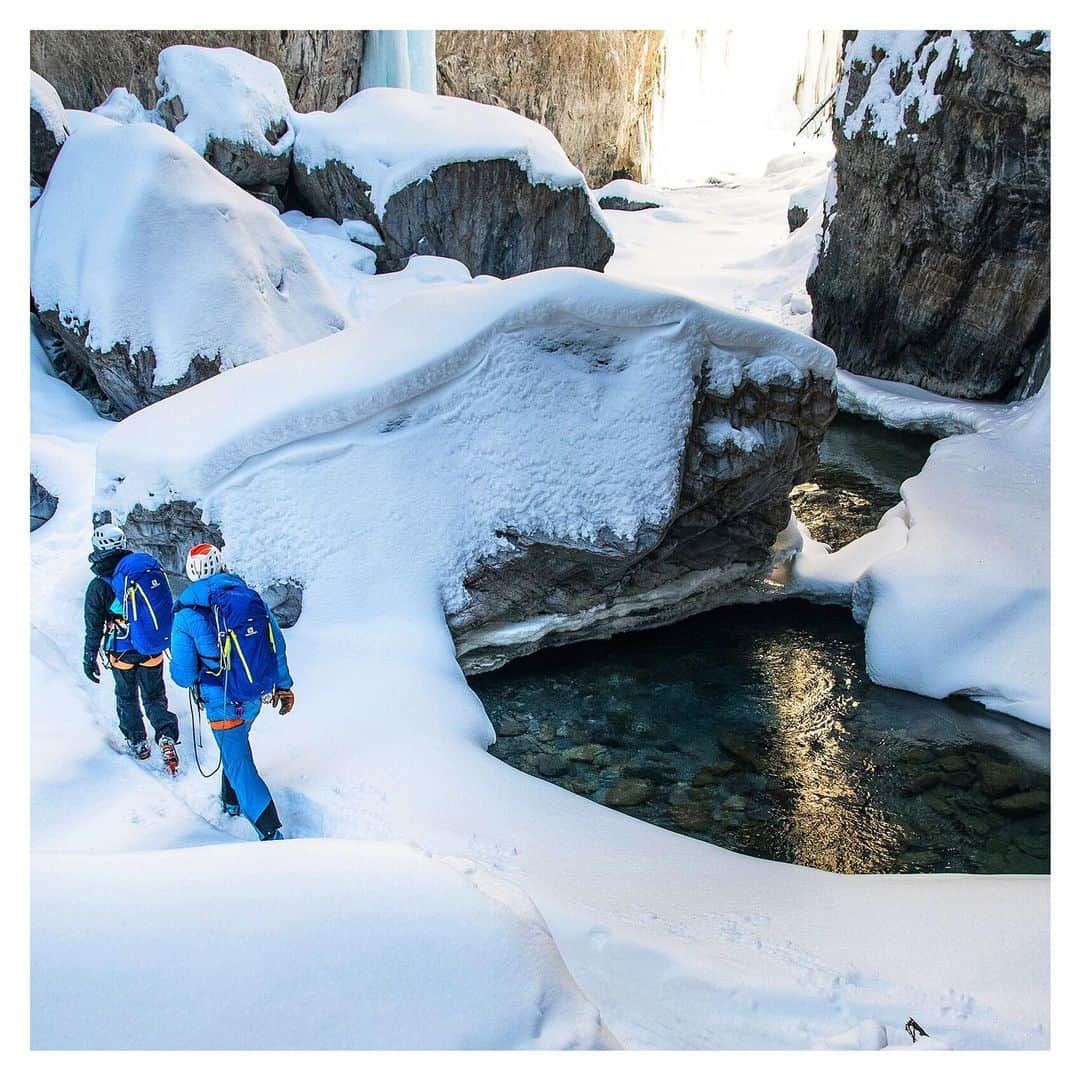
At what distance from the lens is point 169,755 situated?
3.94 m

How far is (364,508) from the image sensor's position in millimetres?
5117

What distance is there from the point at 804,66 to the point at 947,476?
18.0m

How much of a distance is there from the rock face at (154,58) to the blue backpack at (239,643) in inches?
445

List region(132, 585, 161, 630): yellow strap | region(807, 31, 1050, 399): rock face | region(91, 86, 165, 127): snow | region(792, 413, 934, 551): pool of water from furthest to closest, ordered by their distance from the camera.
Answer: region(91, 86, 165, 127): snow, region(807, 31, 1050, 399): rock face, region(792, 413, 934, 551): pool of water, region(132, 585, 161, 630): yellow strap

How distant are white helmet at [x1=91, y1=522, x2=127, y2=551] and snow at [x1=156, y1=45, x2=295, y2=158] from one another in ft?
32.1

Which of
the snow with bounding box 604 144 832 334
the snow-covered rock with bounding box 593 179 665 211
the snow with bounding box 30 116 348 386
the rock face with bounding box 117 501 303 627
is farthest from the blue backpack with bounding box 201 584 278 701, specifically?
the snow-covered rock with bounding box 593 179 665 211

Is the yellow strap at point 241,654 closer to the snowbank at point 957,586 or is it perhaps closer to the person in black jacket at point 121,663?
the person in black jacket at point 121,663

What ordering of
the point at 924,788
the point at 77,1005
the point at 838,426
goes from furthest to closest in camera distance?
the point at 838,426 < the point at 924,788 < the point at 77,1005

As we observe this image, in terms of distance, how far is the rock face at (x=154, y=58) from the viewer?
12.9 meters

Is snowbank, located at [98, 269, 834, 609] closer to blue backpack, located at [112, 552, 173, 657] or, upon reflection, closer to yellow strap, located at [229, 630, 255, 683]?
blue backpack, located at [112, 552, 173, 657]

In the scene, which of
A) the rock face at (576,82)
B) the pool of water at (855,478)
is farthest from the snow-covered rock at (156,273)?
the rock face at (576,82)

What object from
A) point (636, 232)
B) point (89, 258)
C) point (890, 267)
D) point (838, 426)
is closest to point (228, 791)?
point (89, 258)

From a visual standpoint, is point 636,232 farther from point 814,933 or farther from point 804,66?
point 814,933

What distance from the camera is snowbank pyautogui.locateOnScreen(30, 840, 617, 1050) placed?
196cm
